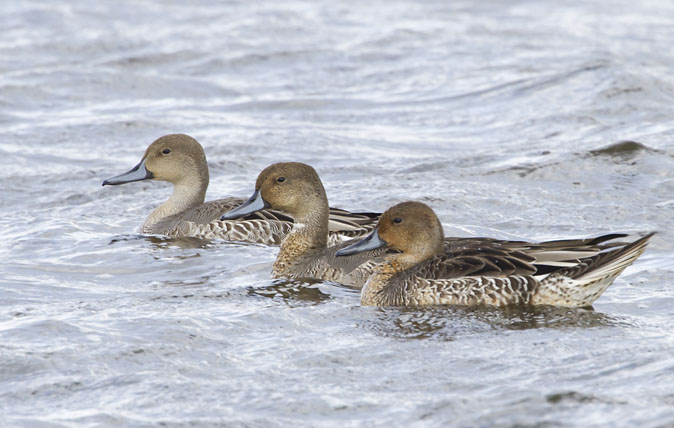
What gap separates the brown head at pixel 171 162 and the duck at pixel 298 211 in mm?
1889

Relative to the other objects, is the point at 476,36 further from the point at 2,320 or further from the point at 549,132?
the point at 2,320

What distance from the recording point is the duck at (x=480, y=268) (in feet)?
27.0

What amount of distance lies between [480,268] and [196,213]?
12.8 feet

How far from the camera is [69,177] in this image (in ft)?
45.5

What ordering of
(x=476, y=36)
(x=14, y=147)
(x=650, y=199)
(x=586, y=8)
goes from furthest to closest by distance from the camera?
(x=586, y=8)
(x=476, y=36)
(x=14, y=147)
(x=650, y=199)

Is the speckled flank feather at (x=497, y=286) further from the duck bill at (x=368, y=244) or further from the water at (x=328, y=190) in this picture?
the duck bill at (x=368, y=244)

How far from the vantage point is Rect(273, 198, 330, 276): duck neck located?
992cm

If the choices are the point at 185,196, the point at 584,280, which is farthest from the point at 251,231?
the point at 584,280

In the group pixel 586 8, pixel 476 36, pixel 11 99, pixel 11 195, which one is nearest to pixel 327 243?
pixel 11 195

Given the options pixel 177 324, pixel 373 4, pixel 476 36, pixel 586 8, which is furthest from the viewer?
pixel 373 4

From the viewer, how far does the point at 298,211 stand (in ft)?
33.0

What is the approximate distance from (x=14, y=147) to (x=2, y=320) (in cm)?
755

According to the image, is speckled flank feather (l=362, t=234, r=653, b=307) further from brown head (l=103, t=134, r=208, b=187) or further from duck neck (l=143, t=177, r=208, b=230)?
brown head (l=103, t=134, r=208, b=187)

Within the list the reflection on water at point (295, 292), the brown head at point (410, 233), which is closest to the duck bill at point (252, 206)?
the reflection on water at point (295, 292)
